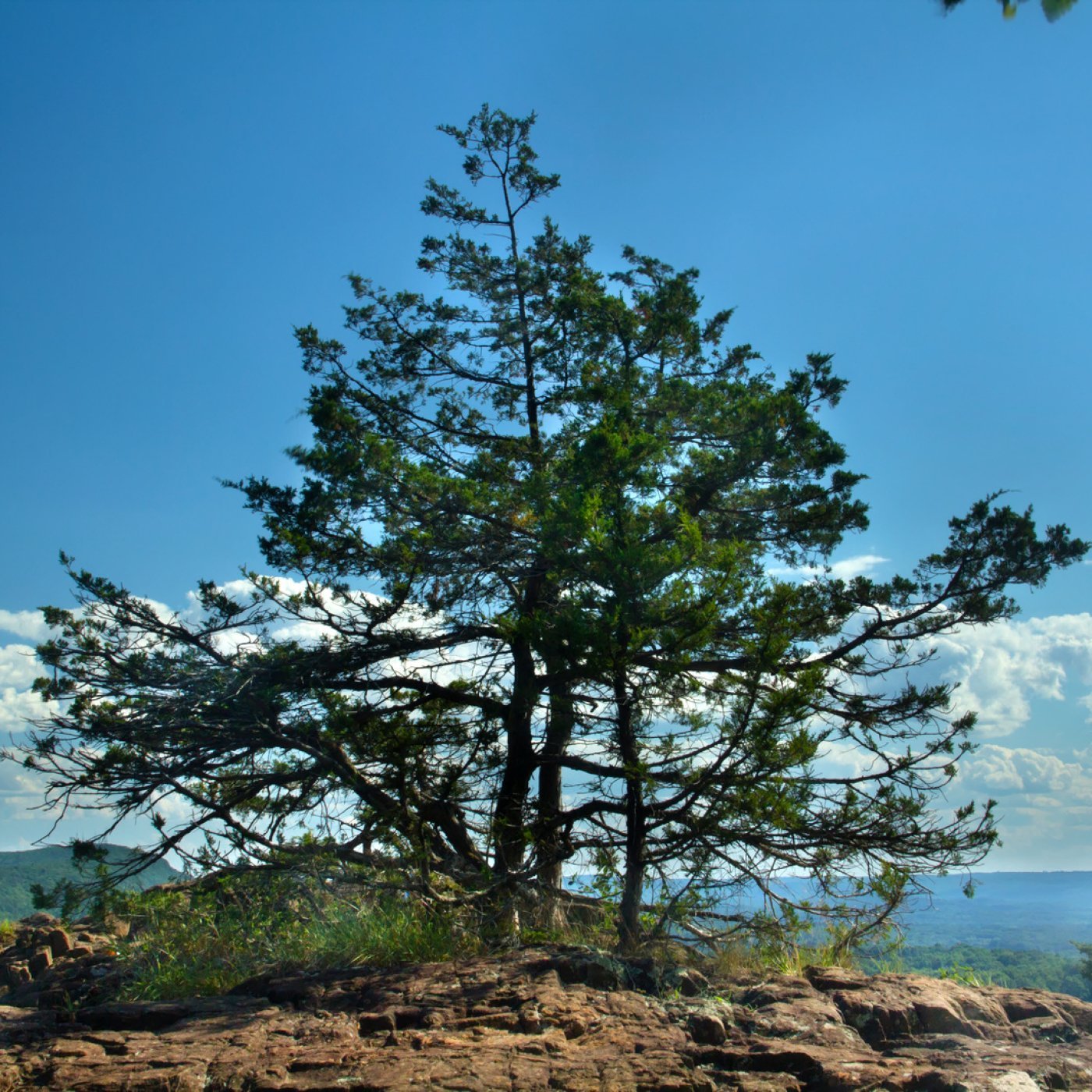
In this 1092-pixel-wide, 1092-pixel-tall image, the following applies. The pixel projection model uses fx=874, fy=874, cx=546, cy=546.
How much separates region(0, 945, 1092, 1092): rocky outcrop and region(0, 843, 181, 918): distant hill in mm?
2522

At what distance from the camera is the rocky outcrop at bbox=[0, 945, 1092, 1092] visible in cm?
490

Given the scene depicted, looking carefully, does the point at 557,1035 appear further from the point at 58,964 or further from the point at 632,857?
the point at 58,964

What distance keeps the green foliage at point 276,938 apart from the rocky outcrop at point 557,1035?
434 millimetres

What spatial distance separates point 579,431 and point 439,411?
2.41 meters

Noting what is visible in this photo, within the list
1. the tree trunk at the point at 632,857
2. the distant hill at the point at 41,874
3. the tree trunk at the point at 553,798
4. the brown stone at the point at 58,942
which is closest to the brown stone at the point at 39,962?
the brown stone at the point at 58,942

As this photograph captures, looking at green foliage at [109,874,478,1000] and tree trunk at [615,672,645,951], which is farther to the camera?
tree trunk at [615,672,645,951]

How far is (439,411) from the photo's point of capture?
1205 centimetres

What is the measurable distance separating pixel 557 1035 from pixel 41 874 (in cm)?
1254

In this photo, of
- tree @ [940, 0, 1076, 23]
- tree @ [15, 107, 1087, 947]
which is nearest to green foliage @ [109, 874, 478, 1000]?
tree @ [15, 107, 1087, 947]

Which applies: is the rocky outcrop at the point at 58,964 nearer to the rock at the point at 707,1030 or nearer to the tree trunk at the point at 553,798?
the tree trunk at the point at 553,798

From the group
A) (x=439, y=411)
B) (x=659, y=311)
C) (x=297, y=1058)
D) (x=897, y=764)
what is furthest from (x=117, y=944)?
(x=659, y=311)

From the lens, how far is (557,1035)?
17.7 ft

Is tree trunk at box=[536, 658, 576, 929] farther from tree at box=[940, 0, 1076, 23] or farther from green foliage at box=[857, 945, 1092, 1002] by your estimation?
tree at box=[940, 0, 1076, 23]

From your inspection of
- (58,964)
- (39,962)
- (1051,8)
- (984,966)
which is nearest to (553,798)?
(58,964)
